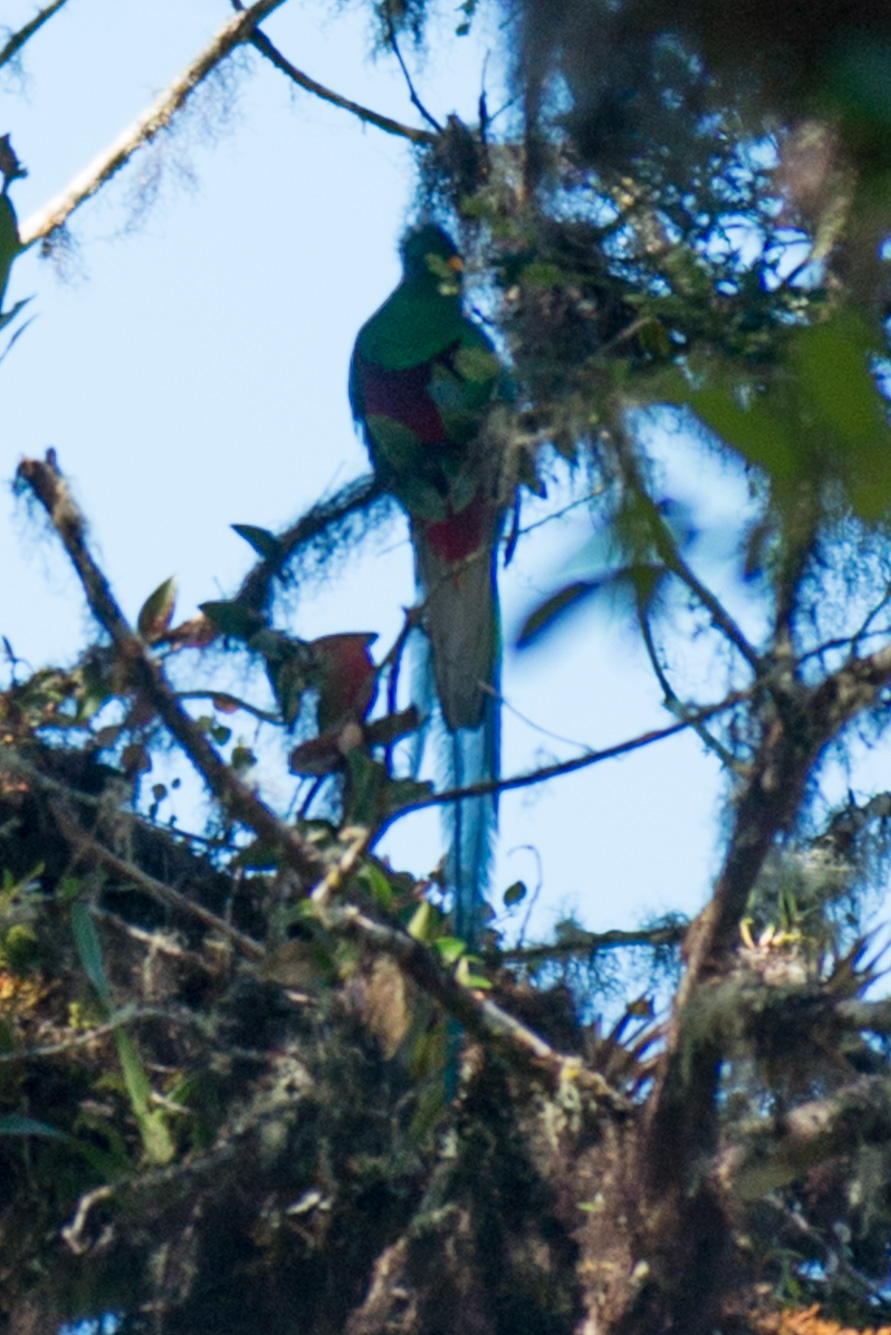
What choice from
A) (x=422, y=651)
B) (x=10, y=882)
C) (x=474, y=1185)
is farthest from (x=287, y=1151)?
(x=422, y=651)

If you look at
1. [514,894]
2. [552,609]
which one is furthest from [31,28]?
[552,609]

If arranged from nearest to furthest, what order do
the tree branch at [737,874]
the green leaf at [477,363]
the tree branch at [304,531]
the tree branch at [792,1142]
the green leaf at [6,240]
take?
the tree branch at [737,874], the tree branch at [792,1142], the green leaf at [477,363], the green leaf at [6,240], the tree branch at [304,531]

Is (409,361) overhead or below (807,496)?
overhead

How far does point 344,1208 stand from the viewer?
176cm

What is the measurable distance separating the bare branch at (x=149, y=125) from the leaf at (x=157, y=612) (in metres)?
0.63

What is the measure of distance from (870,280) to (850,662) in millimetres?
624

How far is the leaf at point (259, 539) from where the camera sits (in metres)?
2.09

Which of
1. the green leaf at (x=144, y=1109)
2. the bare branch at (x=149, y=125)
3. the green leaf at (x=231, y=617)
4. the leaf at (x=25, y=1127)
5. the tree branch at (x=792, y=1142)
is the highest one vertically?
the bare branch at (x=149, y=125)

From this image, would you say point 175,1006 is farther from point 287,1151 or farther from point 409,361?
point 409,361

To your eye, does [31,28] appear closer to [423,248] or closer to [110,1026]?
[423,248]

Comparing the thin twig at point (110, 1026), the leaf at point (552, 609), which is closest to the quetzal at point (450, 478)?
the thin twig at point (110, 1026)

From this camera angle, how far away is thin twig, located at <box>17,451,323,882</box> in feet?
4.90

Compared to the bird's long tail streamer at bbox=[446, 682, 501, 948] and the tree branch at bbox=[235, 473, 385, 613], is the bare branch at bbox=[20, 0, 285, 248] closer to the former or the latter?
the tree branch at bbox=[235, 473, 385, 613]

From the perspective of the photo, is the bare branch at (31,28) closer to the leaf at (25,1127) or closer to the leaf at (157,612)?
the leaf at (157,612)
